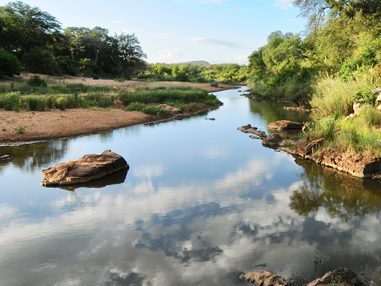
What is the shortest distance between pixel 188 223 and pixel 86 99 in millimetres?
22449

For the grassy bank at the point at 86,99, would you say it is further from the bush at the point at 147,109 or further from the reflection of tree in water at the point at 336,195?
the reflection of tree in water at the point at 336,195

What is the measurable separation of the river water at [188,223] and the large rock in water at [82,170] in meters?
0.42

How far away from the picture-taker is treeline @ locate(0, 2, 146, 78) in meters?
53.6

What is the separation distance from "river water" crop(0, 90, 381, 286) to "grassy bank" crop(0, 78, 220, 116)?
9.27m

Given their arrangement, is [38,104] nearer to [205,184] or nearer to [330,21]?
[205,184]

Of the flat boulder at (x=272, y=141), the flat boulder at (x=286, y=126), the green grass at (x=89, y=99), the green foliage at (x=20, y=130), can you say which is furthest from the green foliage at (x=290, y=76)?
the green foliage at (x=20, y=130)

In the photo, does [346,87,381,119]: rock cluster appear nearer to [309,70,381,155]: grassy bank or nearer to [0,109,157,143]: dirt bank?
[309,70,381,155]: grassy bank

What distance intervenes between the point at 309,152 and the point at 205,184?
16.4 feet

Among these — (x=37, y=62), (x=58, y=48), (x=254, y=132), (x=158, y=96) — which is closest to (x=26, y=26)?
(x=58, y=48)

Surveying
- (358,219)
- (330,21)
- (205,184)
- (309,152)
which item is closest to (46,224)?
(205,184)

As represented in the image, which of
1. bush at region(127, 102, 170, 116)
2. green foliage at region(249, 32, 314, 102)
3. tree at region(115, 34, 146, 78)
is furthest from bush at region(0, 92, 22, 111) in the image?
tree at region(115, 34, 146, 78)

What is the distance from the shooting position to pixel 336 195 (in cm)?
1088

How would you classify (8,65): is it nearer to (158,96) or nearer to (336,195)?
(158,96)

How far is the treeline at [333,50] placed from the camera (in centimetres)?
2314
